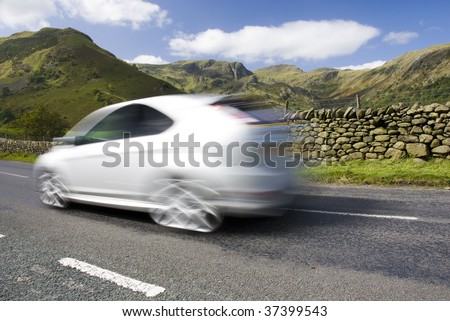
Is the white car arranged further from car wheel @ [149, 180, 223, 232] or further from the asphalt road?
the asphalt road

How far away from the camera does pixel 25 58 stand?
165125 mm

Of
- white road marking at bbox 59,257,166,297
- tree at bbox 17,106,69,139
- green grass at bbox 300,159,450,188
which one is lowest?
white road marking at bbox 59,257,166,297

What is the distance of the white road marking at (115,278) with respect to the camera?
2746mm

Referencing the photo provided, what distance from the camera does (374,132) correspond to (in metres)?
10.7

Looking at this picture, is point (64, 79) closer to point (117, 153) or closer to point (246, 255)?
point (117, 153)

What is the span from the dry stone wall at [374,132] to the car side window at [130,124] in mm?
8006

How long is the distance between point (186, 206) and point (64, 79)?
487 feet

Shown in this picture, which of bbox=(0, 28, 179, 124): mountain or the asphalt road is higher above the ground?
bbox=(0, 28, 179, 124): mountain

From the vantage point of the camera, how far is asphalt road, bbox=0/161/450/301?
273cm

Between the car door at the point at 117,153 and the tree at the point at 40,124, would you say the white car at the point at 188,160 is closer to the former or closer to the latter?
the car door at the point at 117,153

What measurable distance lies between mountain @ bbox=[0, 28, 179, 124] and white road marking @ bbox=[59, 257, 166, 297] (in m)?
99.8

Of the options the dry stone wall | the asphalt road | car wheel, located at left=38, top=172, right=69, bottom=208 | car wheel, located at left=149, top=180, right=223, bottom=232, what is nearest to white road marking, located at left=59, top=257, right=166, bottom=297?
the asphalt road

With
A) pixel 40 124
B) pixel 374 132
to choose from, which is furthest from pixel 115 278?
pixel 40 124
